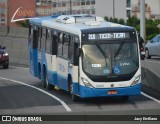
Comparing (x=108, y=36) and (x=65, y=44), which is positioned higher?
(x=108, y=36)

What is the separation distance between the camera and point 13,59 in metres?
47.9

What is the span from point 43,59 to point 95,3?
12581 centimetres

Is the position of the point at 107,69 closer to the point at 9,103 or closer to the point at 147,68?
the point at 9,103

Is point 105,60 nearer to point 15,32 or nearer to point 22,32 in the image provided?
point 22,32

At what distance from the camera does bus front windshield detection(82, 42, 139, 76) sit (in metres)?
21.1

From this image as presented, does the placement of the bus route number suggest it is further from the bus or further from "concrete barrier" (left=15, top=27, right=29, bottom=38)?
"concrete barrier" (left=15, top=27, right=29, bottom=38)

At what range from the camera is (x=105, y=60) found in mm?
21156

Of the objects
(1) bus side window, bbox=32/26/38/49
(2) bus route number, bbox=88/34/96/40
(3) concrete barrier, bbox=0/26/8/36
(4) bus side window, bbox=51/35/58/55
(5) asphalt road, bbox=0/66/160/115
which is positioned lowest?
(3) concrete barrier, bbox=0/26/8/36

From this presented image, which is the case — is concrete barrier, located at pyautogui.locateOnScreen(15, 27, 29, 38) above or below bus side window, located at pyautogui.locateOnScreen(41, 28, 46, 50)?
below

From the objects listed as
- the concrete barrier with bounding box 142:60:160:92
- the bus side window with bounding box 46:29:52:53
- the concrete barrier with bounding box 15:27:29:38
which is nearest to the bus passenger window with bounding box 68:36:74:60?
the bus side window with bounding box 46:29:52:53

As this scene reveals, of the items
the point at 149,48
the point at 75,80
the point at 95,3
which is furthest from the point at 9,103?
the point at 95,3

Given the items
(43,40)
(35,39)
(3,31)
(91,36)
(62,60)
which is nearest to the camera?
(91,36)

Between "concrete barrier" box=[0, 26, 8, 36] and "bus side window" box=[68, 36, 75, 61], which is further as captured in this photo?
"concrete barrier" box=[0, 26, 8, 36]

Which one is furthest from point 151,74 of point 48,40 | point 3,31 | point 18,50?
point 3,31
